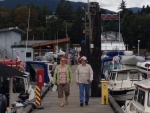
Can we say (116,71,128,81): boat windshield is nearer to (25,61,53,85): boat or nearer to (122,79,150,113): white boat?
(25,61,53,85): boat

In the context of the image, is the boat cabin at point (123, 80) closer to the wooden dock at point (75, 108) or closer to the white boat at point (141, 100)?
the wooden dock at point (75, 108)

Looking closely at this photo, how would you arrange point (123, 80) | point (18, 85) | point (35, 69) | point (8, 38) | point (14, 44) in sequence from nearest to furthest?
point (18, 85) < point (123, 80) < point (35, 69) < point (14, 44) < point (8, 38)

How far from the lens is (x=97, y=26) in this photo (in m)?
21.1

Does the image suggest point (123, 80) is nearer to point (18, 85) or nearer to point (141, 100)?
point (18, 85)

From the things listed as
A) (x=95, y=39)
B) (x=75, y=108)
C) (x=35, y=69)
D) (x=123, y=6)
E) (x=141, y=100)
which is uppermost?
(x=123, y=6)

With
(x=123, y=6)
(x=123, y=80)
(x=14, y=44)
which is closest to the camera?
(x=123, y=80)

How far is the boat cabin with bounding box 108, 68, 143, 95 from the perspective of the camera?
Result: 24.0 metres

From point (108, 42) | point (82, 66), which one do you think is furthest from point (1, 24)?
point (82, 66)

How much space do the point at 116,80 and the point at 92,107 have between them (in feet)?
27.4

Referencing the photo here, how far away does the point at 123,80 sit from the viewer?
25.1m

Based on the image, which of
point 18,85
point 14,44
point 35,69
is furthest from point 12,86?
point 14,44

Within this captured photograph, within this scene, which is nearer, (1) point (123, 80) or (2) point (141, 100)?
(2) point (141, 100)

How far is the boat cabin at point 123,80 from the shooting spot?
Answer: 24008 mm

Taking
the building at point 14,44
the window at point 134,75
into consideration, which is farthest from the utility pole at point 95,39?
the building at point 14,44
